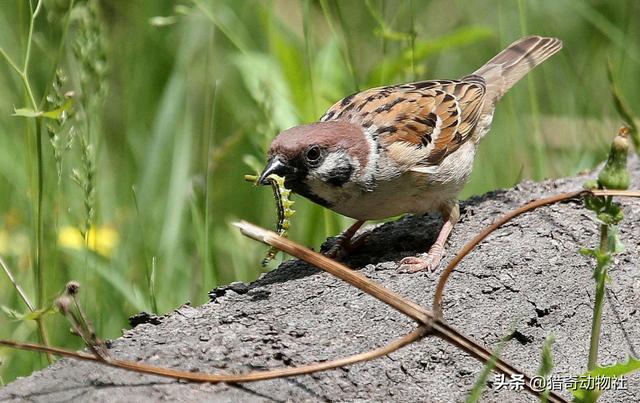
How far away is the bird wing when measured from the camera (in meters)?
3.76

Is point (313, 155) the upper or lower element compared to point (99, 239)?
upper

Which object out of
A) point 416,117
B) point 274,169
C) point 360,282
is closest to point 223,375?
point 360,282

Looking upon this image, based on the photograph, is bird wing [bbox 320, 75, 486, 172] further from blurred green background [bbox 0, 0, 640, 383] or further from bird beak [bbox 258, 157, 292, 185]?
bird beak [bbox 258, 157, 292, 185]

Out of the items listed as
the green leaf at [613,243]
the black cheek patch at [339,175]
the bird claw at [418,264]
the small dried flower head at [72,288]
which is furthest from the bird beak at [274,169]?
the green leaf at [613,243]

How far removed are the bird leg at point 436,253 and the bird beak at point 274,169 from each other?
509 millimetres

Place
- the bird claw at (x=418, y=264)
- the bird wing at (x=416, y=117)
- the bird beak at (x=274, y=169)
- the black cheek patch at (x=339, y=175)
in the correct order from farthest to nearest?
the bird wing at (x=416, y=117) < the black cheek patch at (x=339, y=175) < the bird beak at (x=274, y=169) < the bird claw at (x=418, y=264)

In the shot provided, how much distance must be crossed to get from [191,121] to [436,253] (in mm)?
2652

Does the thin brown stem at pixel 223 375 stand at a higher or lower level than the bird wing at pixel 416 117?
lower

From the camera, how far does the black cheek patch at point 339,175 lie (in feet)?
11.4

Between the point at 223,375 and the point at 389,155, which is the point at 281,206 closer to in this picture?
the point at 389,155

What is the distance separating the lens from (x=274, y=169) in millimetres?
3316

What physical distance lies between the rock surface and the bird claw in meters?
0.04

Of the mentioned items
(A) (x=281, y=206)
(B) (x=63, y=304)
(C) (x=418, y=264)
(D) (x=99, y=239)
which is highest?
(B) (x=63, y=304)

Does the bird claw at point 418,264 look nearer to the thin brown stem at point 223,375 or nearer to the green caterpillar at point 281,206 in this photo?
the green caterpillar at point 281,206
